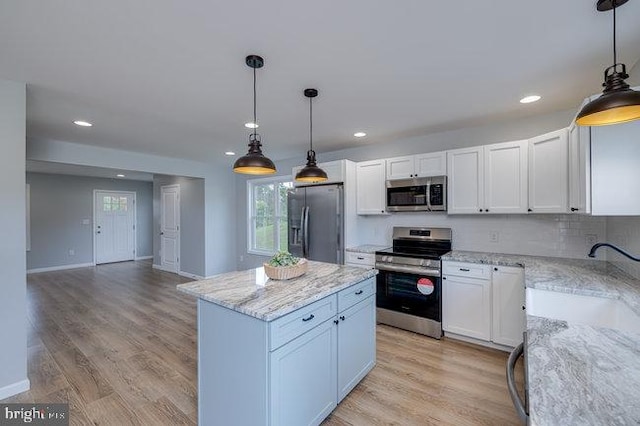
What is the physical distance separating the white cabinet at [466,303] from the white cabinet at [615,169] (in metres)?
1.19

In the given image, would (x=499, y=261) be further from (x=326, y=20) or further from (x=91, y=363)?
(x=91, y=363)

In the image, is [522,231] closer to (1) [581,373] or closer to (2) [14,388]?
(1) [581,373]

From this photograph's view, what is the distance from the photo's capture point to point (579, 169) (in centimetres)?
223

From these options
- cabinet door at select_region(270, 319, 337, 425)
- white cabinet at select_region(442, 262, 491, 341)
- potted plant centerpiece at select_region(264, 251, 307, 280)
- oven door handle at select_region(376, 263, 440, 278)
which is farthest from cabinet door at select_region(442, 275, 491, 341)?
potted plant centerpiece at select_region(264, 251, 307, 280)

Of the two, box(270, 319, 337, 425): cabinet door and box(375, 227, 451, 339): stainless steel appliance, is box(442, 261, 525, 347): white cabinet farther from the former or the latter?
box(270, 319, 337, 425): cabinet door

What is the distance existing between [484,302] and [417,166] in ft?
5.70

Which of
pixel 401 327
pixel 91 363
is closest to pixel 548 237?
pixel 401 327

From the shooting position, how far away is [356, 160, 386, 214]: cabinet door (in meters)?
3.89

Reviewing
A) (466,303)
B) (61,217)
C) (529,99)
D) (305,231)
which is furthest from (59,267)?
(529,99)

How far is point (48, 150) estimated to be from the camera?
12.8 ft

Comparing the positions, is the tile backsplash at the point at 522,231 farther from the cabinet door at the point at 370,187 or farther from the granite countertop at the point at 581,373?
the granite countertop at the point at 581,373

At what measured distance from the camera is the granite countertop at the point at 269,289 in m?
1.54

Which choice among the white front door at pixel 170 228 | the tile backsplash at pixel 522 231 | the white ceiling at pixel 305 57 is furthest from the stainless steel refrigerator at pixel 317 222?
the white front door at pixel 170 228

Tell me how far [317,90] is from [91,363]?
10.9 feet
